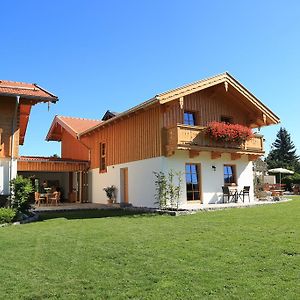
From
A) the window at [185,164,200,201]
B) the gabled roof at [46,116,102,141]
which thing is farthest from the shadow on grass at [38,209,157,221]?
the gabled roof at [46,116,102,141]

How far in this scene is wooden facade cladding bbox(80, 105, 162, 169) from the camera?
16.4m

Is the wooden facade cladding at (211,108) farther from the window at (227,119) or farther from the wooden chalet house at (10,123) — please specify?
the wooden chalet house at (10,123)

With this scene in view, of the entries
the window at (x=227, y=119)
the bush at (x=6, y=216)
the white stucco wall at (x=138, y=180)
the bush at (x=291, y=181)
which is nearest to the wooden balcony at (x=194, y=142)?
the white stucco wall at (x=138, y=180)

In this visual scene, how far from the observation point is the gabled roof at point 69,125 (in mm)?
24175

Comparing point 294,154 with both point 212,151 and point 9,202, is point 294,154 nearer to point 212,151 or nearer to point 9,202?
point 212,151

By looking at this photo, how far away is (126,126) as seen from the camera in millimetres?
18859

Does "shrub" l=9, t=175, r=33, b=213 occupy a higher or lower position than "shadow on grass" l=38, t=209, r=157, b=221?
higher

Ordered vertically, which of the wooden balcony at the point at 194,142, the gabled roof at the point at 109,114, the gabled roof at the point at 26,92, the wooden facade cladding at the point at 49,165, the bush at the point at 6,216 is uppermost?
the gabled roof at the point at 109,114

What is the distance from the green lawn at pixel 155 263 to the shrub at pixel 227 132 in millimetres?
7504

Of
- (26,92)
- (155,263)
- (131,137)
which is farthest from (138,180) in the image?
(155,263)

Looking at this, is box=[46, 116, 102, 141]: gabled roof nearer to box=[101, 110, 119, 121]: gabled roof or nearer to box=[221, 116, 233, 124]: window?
box=[101, 110, 119, 121]: gabled roof

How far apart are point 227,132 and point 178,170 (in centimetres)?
297

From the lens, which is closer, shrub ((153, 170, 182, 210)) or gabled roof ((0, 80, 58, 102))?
gabled roof ((0, 80, 58, 102))

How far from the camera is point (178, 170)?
16297 millimetres
